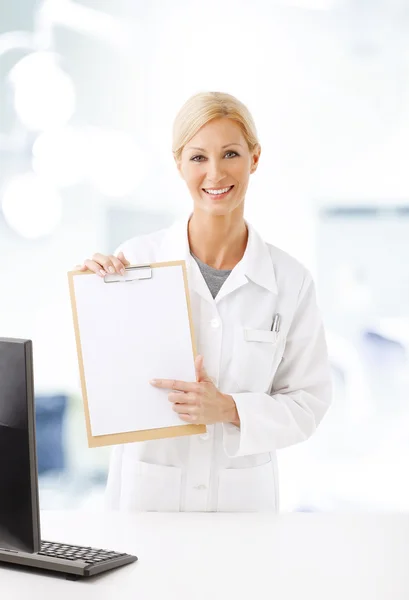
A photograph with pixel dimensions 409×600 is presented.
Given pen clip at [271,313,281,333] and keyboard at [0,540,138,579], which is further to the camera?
pen clip at [271,313,281,333]

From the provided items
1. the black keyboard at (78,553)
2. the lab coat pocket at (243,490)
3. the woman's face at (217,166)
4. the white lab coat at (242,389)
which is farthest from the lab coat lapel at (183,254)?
the black keyboard at (78,553)

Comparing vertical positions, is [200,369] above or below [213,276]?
below

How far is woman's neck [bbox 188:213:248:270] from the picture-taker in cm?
210

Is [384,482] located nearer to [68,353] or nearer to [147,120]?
[68,353]

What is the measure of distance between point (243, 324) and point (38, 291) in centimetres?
190

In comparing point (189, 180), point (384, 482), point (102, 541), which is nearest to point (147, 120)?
point (189, 180)

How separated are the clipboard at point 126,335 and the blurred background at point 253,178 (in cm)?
186

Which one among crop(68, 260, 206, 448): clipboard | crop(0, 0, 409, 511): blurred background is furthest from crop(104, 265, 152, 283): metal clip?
crop(0, 0, 409, 511): blurred background

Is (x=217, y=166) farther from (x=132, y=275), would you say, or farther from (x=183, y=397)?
(x=183, y=397)

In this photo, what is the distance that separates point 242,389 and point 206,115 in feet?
2.32

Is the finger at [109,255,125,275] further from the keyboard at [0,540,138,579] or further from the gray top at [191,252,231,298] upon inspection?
the keyboard at [0,540,138,579]

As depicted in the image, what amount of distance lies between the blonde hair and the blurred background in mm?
1664

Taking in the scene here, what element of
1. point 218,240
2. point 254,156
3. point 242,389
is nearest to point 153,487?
point 242,389

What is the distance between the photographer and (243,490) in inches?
79.4
